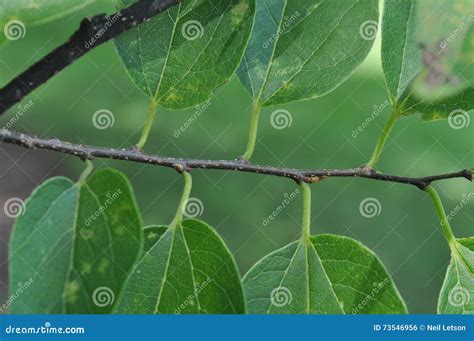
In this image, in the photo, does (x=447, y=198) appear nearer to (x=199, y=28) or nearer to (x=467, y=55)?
(x=467, y=55)

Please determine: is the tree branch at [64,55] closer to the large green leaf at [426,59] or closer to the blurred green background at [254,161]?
the large green leaf at [426,59]

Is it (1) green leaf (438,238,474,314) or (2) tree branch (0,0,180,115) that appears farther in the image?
(1) green leaf (438,238,474,314)

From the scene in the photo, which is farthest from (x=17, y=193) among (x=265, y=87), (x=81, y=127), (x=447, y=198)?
(x=265, y=87)

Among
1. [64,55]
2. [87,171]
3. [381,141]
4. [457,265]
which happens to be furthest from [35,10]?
[457,265]

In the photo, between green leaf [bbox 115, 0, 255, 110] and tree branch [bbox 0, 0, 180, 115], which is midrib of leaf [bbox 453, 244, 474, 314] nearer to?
green leaf [bbox 115, 0, 255, 110]

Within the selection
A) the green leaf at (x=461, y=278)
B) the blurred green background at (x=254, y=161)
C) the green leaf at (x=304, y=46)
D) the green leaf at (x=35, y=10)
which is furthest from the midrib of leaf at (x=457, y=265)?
the blurred green background at (x=254, y=161)

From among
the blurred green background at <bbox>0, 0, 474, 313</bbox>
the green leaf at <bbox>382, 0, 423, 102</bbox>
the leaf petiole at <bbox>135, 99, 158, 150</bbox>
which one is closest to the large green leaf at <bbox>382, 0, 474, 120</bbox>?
the green leaf at <bbox>382, 0, 423, 102</bbox>

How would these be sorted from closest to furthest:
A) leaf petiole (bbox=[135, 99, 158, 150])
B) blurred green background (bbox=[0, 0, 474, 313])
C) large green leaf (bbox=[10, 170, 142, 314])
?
large green leaf (bbox=[10, 170, 142, 314]), leaf petiole (bbox=[135, 99, 158, 150]), blurred green background (bbox=[0, 0, 474, 313])
